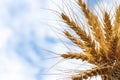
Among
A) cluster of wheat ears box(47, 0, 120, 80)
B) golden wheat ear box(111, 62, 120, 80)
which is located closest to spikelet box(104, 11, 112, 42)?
cluster of wheat ears box(47, 0, 120, 80)

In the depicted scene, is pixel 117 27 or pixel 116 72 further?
pixel 117 27

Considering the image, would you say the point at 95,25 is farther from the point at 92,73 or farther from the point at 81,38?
the point at 92,73

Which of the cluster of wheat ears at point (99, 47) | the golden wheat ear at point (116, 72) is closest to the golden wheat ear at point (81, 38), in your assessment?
the cluster of wheat ears at point (99, 47)

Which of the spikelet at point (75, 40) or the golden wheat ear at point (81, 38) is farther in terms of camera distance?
the spikelet at point (75, 40)

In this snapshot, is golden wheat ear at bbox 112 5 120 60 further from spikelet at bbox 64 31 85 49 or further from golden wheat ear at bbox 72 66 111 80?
spikelet at bbox 64 31 85 49

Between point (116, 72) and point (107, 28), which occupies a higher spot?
point (107, 28)

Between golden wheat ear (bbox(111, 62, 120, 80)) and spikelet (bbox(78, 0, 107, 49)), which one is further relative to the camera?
spikelet (bbox(78, 0, 107, 49))

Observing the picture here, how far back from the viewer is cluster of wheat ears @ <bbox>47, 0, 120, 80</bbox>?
2619mm

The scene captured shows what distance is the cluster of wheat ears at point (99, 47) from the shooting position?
2.62m

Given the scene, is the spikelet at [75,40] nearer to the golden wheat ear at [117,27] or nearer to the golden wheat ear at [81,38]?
the golden wheat ear at [81,38]

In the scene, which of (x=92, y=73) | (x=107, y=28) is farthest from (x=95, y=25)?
(x=92, y=73)

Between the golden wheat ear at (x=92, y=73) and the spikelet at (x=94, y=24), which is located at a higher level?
the spikelet at (x=94, y=24)

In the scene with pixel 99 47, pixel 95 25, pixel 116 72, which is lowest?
pixel 116 72

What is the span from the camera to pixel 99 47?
2717 millimetres
